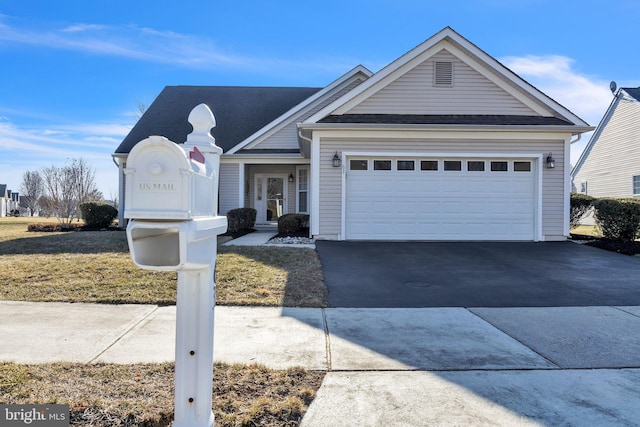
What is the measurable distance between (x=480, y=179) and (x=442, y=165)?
112cm

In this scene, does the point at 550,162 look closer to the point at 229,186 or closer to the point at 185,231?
the point at 229,186

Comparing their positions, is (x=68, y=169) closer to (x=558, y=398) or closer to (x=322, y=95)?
(x=322, y=95)

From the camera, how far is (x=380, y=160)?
11867mm

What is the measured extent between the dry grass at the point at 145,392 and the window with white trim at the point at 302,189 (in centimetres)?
1352

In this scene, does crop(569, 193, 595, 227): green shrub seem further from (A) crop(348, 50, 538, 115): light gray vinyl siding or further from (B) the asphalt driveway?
(A) crop(348, 50, 538, 115): light gray vinyl siding

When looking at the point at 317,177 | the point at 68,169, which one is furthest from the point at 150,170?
the point at 68,169

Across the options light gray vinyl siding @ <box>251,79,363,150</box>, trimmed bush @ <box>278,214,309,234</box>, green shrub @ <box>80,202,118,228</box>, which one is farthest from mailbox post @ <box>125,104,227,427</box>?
green shrub @ <box>80,202,118,228</box>

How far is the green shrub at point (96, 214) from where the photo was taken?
1611 cm

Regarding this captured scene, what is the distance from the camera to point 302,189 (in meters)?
17.2

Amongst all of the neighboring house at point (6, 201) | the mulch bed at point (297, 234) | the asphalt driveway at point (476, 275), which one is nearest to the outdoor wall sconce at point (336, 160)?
the asphalt driveway at point (476, 275)

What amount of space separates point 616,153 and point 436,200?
16.0 metres

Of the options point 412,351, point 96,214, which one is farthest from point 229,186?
point 412,351

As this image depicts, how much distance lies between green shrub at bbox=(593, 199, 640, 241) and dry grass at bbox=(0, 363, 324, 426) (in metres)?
11.8

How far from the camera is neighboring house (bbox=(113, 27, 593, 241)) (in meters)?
11.8
